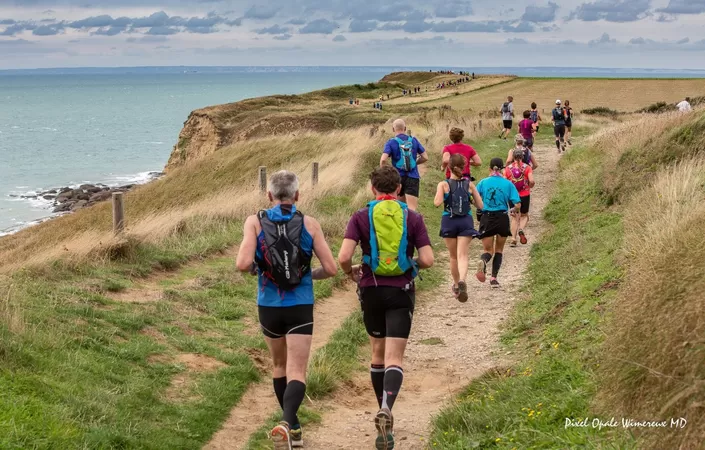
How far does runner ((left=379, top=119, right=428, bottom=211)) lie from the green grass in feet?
7.49

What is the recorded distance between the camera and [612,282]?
8836 mm

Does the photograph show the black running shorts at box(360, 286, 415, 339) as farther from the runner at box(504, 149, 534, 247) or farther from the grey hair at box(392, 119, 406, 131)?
the runner at box(504, 149, 534, 247)

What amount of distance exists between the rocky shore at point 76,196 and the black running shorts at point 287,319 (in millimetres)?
35689

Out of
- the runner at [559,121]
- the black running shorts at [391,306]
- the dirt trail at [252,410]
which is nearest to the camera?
the black running shorts at [391,306]

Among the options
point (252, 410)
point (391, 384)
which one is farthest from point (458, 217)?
point (391, 384)

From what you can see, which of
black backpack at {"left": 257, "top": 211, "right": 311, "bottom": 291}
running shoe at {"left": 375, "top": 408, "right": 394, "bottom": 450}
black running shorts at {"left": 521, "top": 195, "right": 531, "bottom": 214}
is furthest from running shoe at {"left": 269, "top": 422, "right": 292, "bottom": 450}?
black running shorts at {"left": 521, "top": 195, "right": 531, "bottom": 214}

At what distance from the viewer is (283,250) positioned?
576 centimetres

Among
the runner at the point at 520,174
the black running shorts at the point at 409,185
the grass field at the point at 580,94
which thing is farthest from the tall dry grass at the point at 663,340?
Result: the grass field at the point at 580,94

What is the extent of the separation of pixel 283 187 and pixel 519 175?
28.1ft

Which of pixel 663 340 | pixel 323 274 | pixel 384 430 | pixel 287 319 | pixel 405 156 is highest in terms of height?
pixel 405 156

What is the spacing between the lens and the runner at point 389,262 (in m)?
6.24

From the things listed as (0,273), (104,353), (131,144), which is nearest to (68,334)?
(104,353)

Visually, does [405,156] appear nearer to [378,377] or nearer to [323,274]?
[378,377]

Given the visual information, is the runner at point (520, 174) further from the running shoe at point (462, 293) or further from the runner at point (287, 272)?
the runner at point (287, 272)
